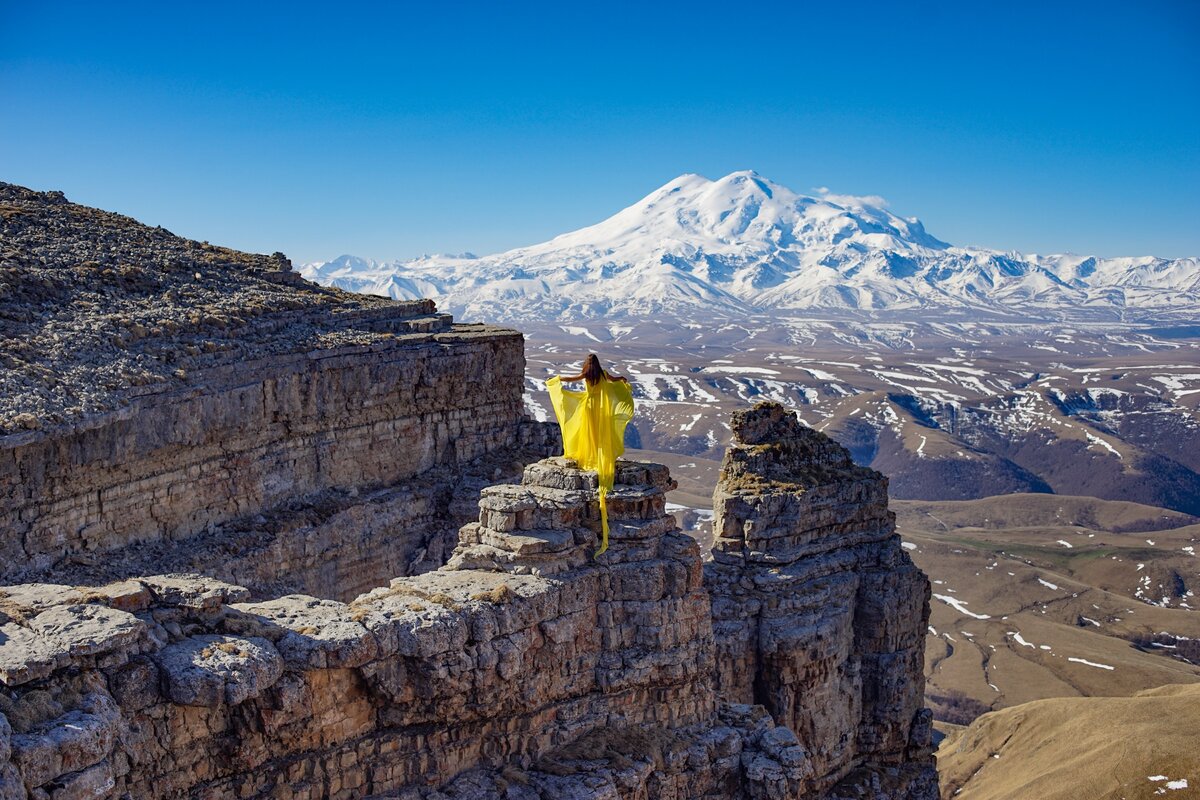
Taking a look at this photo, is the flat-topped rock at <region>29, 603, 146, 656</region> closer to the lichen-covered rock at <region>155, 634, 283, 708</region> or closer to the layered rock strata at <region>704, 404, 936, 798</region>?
the lichen-covered rock at <region>155, 634, 283, 708</region>

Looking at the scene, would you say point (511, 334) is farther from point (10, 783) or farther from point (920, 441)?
point (920, 441)

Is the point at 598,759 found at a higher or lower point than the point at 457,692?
lower

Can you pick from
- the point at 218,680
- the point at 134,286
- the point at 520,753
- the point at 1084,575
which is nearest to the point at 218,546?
the point at 134,286

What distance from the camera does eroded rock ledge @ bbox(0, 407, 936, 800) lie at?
48.3 feet

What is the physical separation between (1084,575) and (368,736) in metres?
114

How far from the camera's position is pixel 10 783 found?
12.4 meters

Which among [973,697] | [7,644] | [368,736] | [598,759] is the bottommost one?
[973,697]

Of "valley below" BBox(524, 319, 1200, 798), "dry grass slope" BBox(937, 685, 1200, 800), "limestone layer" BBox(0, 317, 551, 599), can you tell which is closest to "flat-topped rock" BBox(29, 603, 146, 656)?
"limestone layer" BBox(0, 317, 551, 599)

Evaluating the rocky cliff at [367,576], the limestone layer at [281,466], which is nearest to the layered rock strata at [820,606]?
the rocky cliff at [367,576]

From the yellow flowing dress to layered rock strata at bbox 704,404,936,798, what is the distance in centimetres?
1001

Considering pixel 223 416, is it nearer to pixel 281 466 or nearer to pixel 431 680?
pixel 281 466

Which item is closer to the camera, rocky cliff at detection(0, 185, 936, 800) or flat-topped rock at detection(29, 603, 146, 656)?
flat-topped rock at detection(29, 603, 146, 656)

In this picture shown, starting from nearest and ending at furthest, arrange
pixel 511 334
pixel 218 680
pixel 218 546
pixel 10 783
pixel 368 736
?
pixel 10 783 → pixel 218 680 → pixel 368 736 → pixel 218 546 → pixel 511 334

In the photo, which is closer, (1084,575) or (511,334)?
(511,334)
